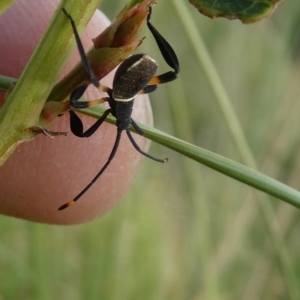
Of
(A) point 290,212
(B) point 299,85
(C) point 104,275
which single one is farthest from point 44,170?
(B) point 299,85

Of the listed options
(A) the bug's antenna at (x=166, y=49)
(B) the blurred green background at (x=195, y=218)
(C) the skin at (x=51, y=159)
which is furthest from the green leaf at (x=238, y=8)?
(B) the blurred green background at (x=195, y=218)

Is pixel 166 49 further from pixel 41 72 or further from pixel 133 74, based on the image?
pixel 41 72

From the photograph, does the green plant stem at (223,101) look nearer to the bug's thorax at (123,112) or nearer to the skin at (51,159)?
the skin at (51,159)

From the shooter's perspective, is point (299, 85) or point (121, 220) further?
point (299, 85)

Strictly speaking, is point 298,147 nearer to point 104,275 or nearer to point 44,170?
point 104,275

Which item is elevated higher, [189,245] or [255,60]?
[255,60]

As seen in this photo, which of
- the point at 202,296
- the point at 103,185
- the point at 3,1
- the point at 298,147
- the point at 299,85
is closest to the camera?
the point at 3,1
